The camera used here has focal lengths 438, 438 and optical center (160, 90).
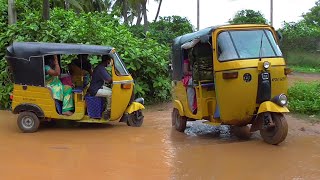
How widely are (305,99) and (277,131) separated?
165 inches

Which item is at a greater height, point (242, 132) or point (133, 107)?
point (133, 107)

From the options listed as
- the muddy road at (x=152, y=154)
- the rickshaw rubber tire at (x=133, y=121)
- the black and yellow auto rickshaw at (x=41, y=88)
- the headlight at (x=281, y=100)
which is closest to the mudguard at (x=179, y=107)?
the muddy road at (x=152, y=154)

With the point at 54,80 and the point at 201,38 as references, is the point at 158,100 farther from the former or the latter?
the point at 201,38

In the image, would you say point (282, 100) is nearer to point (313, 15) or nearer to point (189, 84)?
point (189, 84)

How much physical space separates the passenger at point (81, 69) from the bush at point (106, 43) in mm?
1830

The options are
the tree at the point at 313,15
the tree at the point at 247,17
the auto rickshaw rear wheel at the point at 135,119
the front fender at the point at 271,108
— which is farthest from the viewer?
the tree at the point at 313,15

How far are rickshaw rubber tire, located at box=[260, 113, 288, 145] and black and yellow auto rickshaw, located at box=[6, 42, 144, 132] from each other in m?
3.08

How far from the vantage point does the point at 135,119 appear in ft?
31.1

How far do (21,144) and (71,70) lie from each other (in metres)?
2.92

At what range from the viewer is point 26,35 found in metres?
12.3

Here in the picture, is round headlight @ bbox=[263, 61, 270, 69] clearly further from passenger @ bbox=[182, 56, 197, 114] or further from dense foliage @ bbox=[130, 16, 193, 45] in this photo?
dense foliage @ bbox=[130, 16, 193, 45]

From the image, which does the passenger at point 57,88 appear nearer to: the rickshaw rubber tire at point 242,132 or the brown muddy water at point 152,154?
the brown muddy water at point 152,154

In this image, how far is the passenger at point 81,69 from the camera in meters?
10.1

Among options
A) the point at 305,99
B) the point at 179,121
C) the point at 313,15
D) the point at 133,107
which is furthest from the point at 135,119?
the point at 313,15
